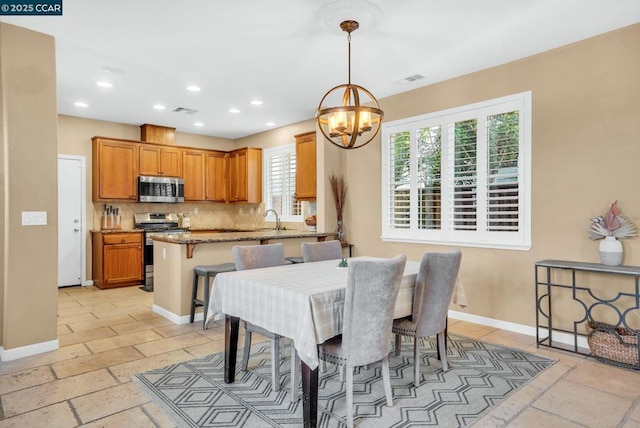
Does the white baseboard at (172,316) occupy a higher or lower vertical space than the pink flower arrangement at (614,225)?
lower

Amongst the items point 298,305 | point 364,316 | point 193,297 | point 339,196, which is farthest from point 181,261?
point 364,316

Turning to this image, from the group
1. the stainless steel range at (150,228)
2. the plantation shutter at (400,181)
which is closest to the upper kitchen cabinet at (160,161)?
the stainless steel range at (150,228)

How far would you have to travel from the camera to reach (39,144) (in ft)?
11.2

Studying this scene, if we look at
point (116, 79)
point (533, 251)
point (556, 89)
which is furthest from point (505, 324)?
point (116, 79)

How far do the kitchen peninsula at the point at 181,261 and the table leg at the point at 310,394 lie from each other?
2594mm

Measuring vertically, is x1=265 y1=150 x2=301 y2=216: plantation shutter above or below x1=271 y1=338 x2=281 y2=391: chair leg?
above

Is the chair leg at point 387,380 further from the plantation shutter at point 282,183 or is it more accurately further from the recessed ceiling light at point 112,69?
the plantation shutter at point 282,183

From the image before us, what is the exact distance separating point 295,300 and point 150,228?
17.8 feet

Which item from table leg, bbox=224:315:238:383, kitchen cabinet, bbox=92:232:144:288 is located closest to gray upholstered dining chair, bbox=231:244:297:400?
table leg, bbox=224:315:238:383

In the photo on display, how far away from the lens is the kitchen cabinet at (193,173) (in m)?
7.34

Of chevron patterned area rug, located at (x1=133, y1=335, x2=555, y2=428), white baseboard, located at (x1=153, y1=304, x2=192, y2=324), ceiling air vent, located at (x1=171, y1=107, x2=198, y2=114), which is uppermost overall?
ceiling air vent, located at (x1=171, y1=107, x2=198, y2=114)

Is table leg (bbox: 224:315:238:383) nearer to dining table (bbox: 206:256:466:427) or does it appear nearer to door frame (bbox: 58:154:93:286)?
dining table (bbox: 206:256:466:427)

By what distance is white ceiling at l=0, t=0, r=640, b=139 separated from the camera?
3.04m

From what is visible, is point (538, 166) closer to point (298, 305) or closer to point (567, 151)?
point (567, 151)
